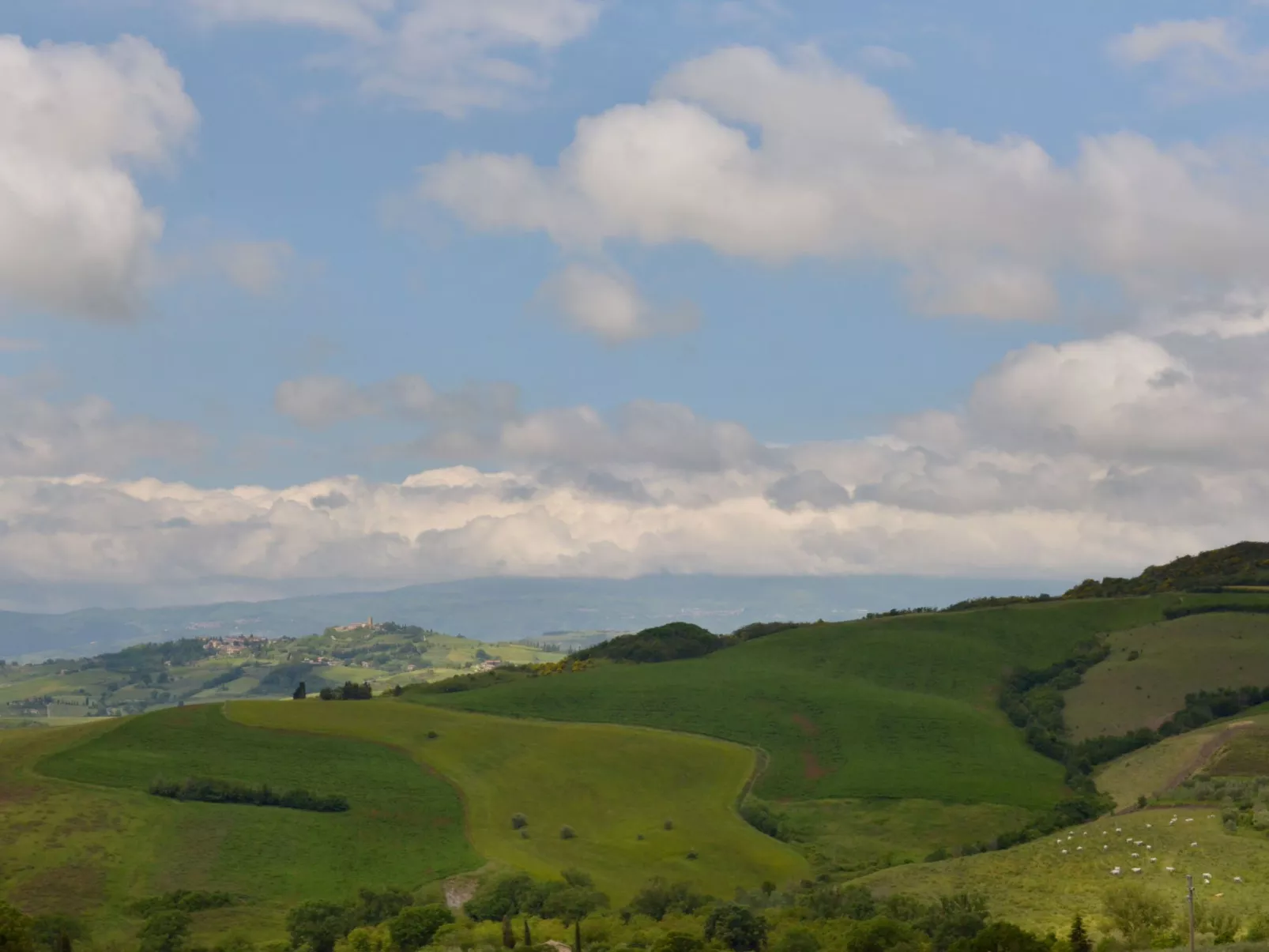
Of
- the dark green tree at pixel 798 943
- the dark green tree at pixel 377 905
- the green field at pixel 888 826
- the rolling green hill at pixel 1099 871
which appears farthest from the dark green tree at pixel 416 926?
the green field at pixel 888 826

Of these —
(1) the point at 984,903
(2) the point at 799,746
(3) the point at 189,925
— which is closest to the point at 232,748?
(3) the point at 189,925

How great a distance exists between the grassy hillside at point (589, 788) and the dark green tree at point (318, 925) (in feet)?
67.8

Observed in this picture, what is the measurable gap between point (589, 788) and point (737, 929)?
56696 mm

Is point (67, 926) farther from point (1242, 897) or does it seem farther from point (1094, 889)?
point (1242, 897)

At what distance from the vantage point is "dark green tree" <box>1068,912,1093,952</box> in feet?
224

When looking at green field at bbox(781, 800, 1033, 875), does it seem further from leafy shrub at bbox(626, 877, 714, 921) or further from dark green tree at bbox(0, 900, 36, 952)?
dark green tree at bbox(0, 900, 36, 952)

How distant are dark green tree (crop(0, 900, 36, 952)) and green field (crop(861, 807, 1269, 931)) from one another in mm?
59634

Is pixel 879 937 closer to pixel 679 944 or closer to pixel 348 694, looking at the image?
pixel 679 944

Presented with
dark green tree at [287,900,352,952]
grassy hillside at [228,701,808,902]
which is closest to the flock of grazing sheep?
grassy hillside at [228,701,808,902]

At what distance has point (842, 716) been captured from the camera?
168 m

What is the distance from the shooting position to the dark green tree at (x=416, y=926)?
87.1 meters

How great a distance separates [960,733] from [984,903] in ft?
269

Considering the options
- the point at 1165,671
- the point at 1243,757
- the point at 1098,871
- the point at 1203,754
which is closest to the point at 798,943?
the point at 1098,871

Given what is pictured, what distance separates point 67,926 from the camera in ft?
290
